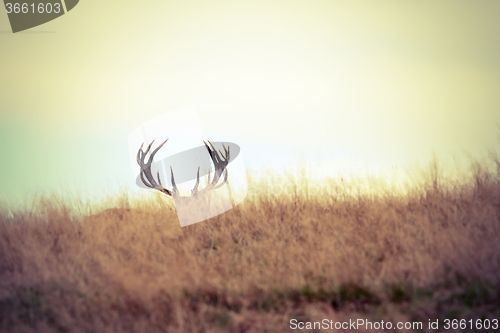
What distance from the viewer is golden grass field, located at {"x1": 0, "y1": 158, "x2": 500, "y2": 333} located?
461cm

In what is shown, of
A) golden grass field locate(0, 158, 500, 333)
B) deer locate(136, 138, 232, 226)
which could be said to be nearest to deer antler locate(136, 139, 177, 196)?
deer locate(136, 138, 232, 226)

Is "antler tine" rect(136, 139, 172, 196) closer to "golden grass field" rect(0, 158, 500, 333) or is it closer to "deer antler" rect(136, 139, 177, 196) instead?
"deer antler" rect(136, 139, 177, 196)

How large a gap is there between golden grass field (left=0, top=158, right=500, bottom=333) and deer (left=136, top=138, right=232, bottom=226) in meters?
0.33

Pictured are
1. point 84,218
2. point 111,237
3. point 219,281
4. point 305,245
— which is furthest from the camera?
point 84,218

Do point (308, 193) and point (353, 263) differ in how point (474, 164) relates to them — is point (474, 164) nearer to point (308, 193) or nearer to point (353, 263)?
point (308, 193)

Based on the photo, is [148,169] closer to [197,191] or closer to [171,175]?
[171,175]

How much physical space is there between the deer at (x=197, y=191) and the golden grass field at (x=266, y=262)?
1.08ft

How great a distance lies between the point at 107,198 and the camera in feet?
27.7

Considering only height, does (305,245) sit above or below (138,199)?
below

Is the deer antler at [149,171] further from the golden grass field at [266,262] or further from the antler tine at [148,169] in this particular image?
the golden grass field at [266,262]

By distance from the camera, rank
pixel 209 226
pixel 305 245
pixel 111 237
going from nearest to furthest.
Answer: pixel 305 245
pixel 111 237
pixel 209 226

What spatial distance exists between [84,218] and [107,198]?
2.75ft

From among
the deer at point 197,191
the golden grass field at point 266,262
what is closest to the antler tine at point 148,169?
the deer at point 197,191

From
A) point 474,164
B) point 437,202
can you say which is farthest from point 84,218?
point 474,164
